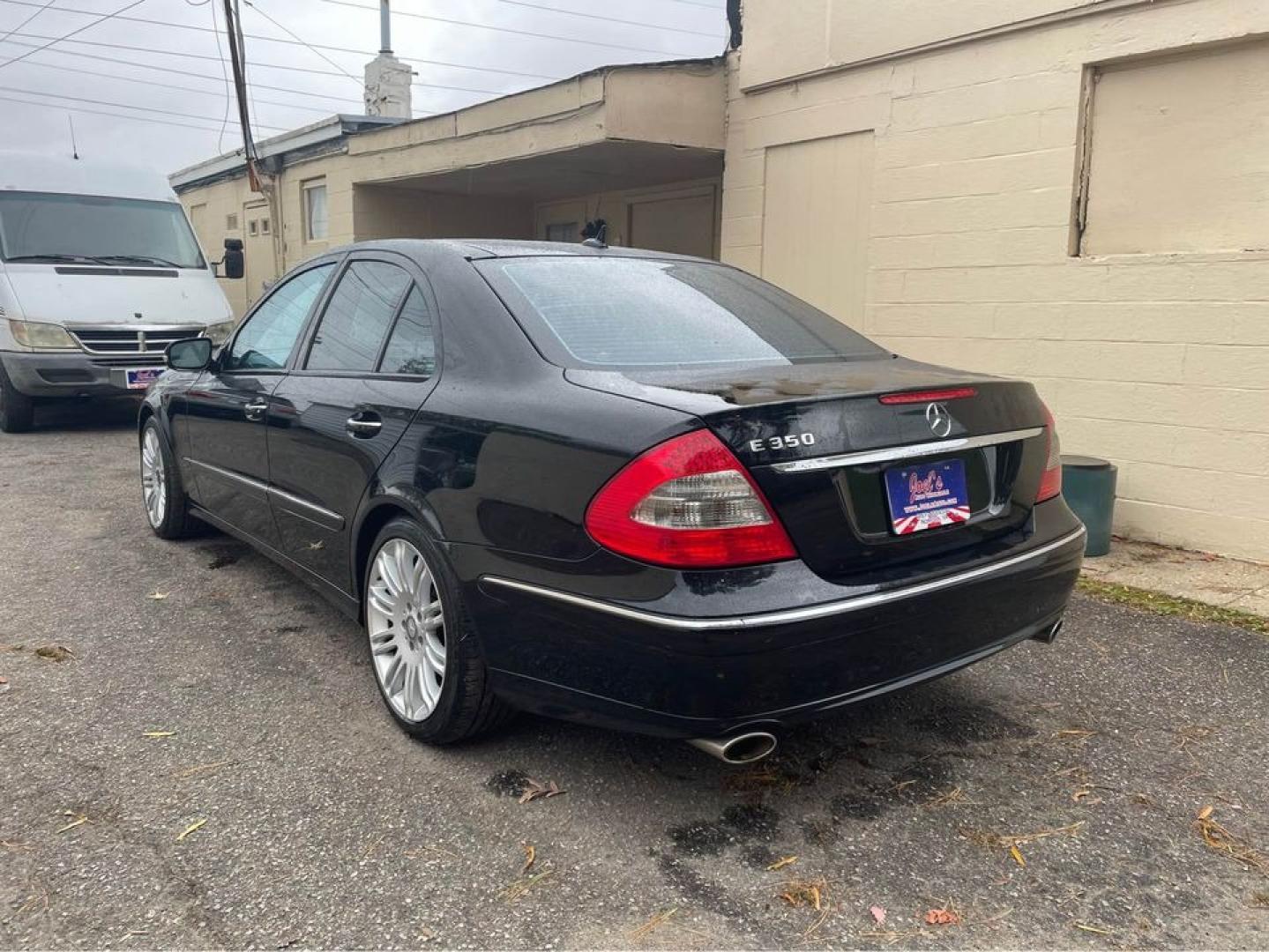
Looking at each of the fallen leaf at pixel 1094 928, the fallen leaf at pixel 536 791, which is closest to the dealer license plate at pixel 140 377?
the fallen leaf at pixel 536 791

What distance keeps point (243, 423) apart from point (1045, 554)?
317 cm

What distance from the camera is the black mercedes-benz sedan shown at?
2.31 metres

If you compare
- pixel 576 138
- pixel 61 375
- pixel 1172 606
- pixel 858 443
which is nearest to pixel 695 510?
pixel 858 443

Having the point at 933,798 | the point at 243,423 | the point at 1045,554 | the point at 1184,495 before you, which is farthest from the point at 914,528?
the point at 1184,495

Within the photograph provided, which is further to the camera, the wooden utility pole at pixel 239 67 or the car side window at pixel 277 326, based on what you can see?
the wooden utility pole at pixel 239 67

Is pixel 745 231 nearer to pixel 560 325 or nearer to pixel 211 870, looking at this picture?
pixel 560 325

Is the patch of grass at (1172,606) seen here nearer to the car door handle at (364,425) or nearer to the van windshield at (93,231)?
the car door handle at (364,425)

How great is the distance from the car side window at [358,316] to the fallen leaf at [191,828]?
1523 millimetres

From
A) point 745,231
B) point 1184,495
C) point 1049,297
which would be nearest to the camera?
point 1184,495

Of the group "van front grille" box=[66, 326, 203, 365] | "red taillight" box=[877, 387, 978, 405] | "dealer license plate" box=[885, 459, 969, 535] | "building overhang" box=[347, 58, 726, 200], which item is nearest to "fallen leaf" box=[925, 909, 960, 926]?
"dealer license plate" box=[885, 459, 969, 535]

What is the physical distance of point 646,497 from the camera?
231cm

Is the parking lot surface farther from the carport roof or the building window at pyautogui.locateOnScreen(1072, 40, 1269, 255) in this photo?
the carport roof

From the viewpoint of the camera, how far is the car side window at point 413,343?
3.14 m

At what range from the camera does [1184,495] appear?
5430mm
